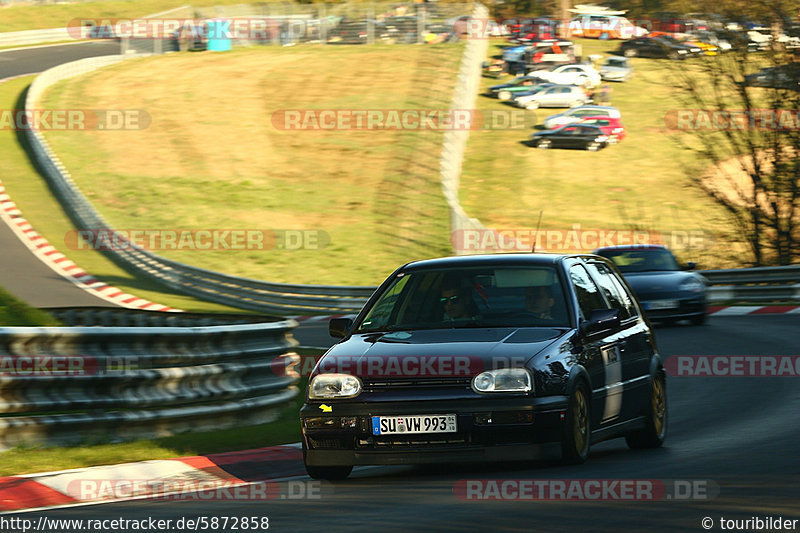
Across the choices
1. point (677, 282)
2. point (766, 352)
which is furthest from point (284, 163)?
point (766, 352)

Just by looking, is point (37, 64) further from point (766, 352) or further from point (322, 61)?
point (766, 352)

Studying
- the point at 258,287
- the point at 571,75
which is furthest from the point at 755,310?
the point at 571,75

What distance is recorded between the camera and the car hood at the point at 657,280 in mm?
20953

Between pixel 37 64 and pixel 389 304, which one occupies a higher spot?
pixel 389 304

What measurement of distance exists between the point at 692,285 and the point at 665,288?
49cm

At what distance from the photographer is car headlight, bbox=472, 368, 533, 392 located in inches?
297

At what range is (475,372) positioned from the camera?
7.57 metres

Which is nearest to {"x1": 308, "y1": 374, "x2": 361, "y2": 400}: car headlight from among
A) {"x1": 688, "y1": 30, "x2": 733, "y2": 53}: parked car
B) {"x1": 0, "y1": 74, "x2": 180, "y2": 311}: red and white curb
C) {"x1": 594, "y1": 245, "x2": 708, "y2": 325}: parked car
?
{"x1": 594, "y1": 245, "x2": 708, "y2": 325}: parked car

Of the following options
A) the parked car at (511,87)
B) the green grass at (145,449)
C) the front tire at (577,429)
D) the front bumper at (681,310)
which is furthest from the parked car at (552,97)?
the front tire at (577,429)

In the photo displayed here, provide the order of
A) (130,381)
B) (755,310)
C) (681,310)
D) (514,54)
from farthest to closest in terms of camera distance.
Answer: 1. (514,54)
2. (755,310)
3. (681,310)
4. (130,381)

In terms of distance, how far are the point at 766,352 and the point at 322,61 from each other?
157 feet

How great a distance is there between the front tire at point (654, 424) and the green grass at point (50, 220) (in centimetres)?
1727

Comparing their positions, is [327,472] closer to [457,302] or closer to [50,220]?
[457,302]

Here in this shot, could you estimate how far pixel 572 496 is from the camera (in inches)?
264
